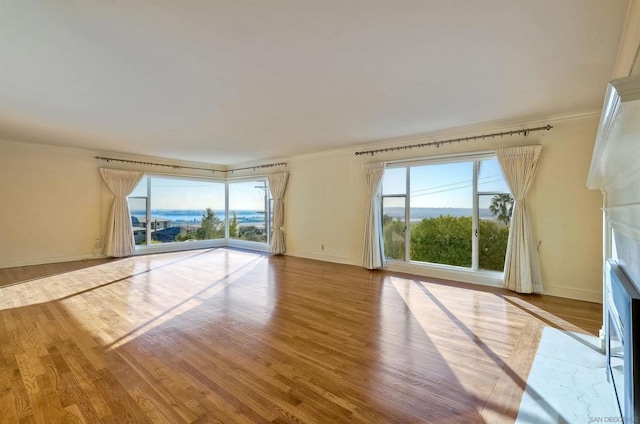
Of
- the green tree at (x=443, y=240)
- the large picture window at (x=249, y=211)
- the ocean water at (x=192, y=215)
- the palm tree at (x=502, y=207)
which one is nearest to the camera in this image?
the palm tree at (x=502, y=207)

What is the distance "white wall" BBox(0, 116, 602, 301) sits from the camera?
4.02m


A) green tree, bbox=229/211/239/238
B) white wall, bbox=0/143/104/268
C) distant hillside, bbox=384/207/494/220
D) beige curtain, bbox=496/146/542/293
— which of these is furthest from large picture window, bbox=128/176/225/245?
beige curtain, bbox=496/146/542/293

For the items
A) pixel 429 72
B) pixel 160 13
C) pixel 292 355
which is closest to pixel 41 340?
pixel 292 355

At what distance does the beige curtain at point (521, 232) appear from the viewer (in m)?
4.23

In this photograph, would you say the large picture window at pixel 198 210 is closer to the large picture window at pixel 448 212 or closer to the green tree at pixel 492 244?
the large picture window at pixel 448 212

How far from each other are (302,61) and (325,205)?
4.49 metres

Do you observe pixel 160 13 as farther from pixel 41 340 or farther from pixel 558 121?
pixel 558 121

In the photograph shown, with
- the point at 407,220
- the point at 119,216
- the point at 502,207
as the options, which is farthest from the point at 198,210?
the point at 502,207

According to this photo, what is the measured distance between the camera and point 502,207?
4.67 m

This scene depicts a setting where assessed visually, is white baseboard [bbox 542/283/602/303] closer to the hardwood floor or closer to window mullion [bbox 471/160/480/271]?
the hardwood floor

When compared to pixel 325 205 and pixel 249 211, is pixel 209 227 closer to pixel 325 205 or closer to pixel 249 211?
pixel 249 211

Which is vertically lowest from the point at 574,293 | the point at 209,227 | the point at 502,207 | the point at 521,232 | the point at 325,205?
the point at 574,293

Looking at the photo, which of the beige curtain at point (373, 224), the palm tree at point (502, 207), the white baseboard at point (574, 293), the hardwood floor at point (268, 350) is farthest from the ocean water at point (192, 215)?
the white baseboard at point (574, 293)

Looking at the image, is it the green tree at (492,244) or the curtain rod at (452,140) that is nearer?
the curtain rod at (452,140)
